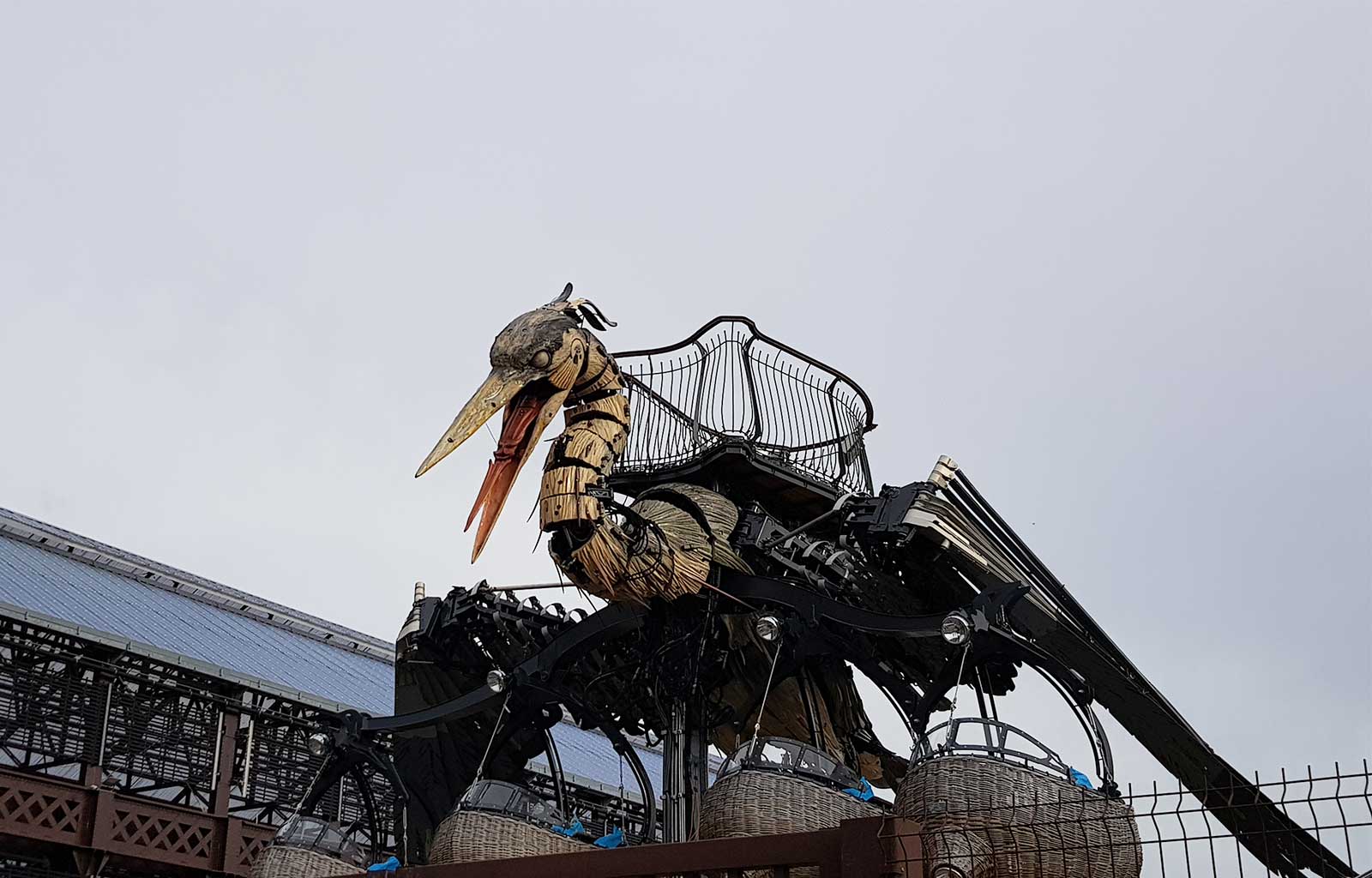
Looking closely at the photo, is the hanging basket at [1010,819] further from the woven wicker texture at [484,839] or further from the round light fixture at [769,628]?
the woven wicker texture at [484,839]

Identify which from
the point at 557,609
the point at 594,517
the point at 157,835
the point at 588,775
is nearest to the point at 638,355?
the point at 557,609

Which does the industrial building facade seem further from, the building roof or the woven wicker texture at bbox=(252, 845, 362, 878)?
the woven wicker texture at bbox=(252, 845, 362, 878)

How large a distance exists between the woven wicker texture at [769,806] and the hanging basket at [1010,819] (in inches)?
21.4

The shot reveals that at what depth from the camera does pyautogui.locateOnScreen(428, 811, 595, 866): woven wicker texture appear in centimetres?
1247

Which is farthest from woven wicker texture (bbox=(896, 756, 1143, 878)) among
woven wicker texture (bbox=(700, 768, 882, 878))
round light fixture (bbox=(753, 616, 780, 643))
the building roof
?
the building roof

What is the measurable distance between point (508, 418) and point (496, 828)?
3489mm

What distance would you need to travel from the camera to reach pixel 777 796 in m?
11.8

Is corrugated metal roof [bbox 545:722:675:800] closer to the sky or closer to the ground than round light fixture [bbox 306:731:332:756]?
closer to the sky

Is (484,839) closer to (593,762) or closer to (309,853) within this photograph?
(309,853)

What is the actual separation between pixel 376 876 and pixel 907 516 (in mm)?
5083

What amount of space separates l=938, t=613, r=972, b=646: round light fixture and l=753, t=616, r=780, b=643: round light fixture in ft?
5.23

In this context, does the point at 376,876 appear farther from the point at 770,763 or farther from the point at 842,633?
the point at 842,633

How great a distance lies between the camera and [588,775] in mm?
26672

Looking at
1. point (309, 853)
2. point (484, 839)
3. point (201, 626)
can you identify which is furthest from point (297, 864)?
point (201, 626)
